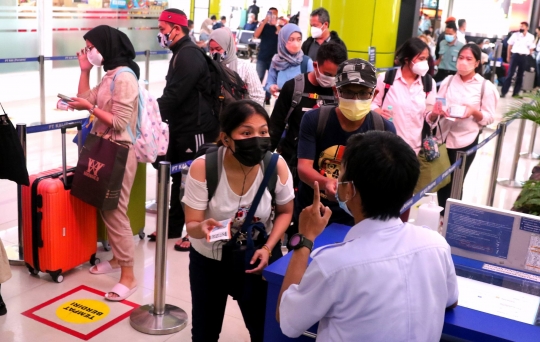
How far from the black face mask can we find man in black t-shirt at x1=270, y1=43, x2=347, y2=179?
4.50 ft

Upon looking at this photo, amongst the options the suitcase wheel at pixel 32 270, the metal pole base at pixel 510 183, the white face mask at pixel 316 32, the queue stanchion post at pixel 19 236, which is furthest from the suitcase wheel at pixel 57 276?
the metal pole base at pixel 510 183

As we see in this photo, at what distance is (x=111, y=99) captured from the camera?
391cm

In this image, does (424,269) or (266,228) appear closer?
(424,269)

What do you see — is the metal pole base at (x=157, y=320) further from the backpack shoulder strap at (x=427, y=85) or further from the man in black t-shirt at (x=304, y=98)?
the backpack shoulder strap at (x=427, y=85)

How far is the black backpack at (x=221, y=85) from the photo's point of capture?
15.8 feet

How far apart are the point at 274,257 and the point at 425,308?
1.05m

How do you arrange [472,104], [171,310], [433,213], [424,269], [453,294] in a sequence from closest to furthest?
→ [424,269] → [453,294] → [433,213] → [171,310] → [472,104]

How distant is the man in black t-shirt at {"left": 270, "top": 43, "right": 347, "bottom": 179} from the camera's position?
3.97m

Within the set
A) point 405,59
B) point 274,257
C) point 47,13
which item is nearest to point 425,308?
point 274,257

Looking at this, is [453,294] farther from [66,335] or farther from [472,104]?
[472,104]

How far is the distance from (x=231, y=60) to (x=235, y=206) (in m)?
3.16

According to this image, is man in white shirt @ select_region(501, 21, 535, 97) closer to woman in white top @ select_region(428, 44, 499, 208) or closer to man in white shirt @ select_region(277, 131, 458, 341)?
woman in white top @ select_region(428, 44, 499, 208)

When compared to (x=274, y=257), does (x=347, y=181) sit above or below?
above

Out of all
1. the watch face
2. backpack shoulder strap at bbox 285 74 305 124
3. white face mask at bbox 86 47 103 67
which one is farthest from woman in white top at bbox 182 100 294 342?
white face mask at bbox 86 47 103 67
